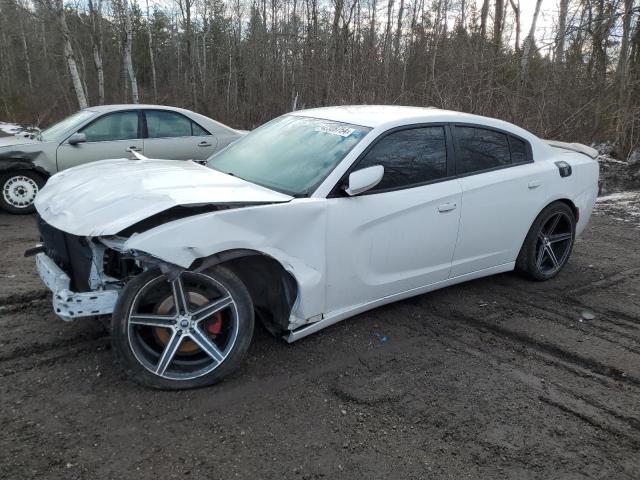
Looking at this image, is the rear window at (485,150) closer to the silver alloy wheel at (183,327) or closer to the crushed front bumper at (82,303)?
the silver alloy wheel at (183,327)

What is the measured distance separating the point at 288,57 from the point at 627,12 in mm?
12892

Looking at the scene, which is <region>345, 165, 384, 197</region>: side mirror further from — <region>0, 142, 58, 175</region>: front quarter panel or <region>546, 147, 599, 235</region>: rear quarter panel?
<region>0, 142, 58, 175</region>: front quarter panel

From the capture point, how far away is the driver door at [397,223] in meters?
3.50

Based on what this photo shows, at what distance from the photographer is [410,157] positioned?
3.98 m

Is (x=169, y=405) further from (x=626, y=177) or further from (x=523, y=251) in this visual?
(x=626, y=177)

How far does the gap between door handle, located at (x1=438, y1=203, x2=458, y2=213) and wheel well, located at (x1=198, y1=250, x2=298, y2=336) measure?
136cm

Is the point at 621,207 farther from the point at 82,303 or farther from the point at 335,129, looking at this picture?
the point at 82,303

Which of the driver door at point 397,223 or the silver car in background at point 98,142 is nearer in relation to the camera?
the driver door at point 397,223

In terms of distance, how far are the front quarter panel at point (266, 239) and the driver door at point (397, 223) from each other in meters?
0.11

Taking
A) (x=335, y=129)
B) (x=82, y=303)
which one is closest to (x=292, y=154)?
(x=335, y=129)

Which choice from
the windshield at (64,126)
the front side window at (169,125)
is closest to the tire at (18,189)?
the windshield at (64,126)

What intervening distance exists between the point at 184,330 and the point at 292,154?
5.06ft

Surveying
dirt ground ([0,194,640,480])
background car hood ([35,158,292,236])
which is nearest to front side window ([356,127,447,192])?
background car hood ([35,158,292,236])

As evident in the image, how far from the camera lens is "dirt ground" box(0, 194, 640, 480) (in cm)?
256
